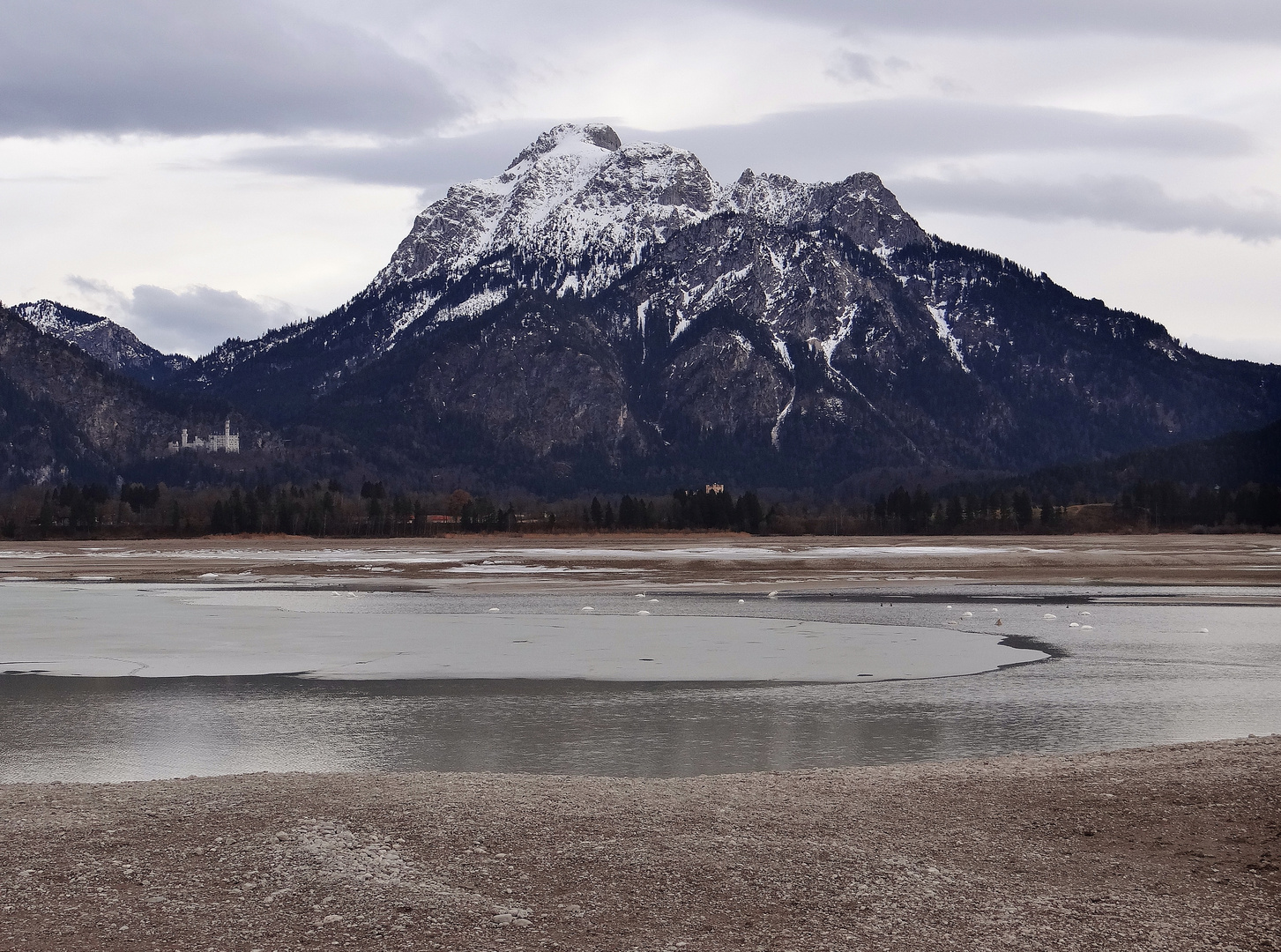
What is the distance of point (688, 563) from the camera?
93875mm

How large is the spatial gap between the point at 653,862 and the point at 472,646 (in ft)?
82.0

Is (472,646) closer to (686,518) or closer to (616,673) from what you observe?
(616,673)

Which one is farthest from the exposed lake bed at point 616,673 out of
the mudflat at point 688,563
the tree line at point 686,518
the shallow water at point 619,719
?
the tree line at point 686,518

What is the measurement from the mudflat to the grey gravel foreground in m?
49.7

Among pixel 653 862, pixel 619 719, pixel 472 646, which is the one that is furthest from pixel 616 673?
pixel 653 862

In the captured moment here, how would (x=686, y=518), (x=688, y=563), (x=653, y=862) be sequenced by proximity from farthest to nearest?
(x=686, y=518) < (x=688, y=563) < (x=653, y=862)

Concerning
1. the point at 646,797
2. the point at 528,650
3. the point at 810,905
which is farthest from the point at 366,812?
the point at 528,650

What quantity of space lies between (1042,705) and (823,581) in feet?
155

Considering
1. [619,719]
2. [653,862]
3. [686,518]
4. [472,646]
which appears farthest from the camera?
[686,518]

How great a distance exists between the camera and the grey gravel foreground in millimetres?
10930

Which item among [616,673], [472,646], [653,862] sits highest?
[653,862]

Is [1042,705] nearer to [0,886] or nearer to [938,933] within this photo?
[938,933]

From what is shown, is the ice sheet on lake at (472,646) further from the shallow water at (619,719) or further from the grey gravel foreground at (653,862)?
the grey gravel foreground at (653,862)

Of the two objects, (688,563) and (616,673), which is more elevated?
(616,673)
